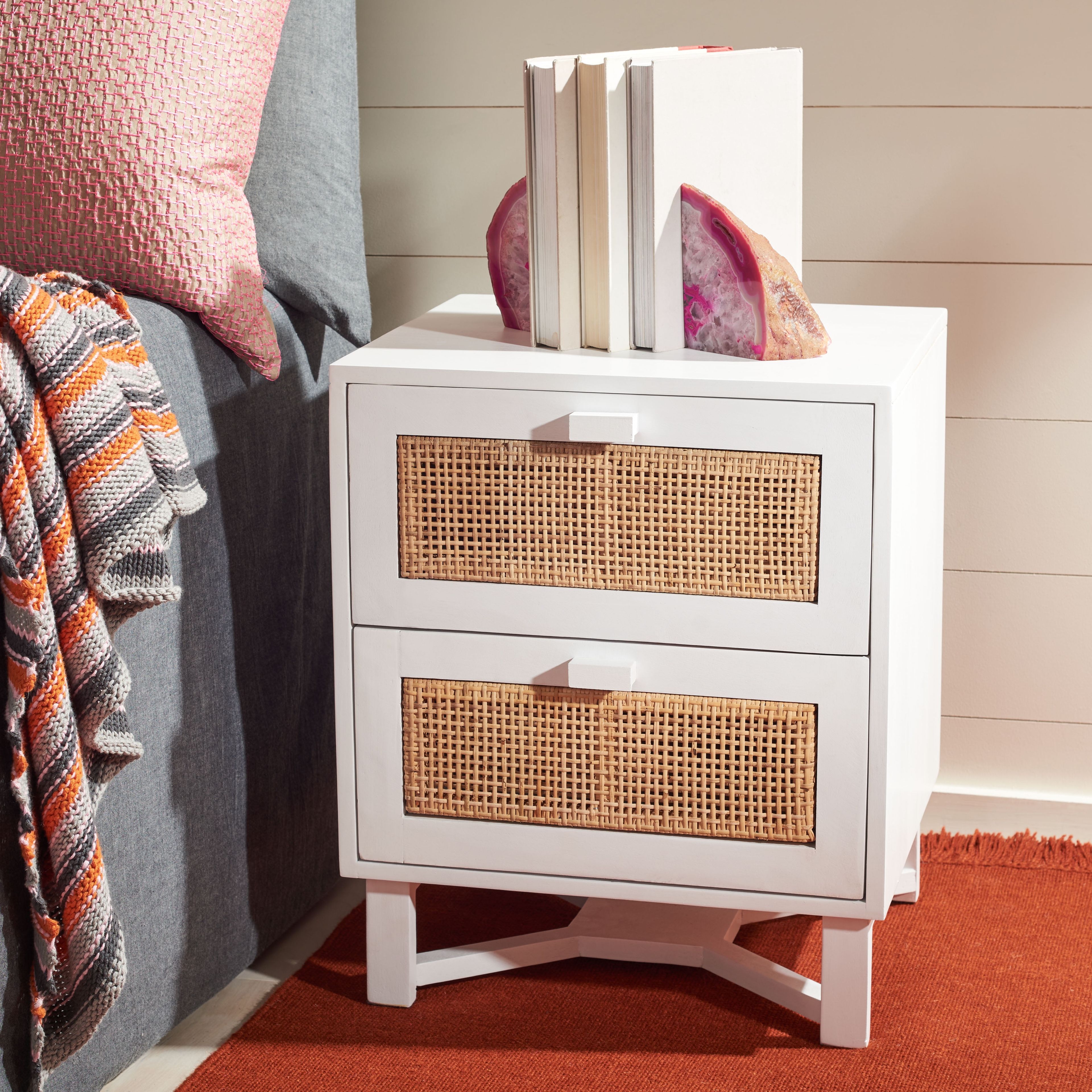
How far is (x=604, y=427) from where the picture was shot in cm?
106

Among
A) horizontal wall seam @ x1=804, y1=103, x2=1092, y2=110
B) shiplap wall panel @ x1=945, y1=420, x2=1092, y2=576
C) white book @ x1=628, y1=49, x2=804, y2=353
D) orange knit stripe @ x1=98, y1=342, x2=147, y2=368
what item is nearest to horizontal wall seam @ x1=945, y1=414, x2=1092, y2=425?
shiplap wall panel @ x1=945, y1=420, x2=1092, y2=576

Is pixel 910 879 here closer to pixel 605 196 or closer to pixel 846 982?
pixel 846 982

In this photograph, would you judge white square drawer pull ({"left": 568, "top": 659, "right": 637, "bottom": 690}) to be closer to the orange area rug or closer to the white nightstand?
the white nightstand

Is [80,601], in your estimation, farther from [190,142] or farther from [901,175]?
[901,175]

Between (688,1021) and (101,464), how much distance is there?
2.27ft

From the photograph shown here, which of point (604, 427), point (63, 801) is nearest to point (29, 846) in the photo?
point (63, 801)

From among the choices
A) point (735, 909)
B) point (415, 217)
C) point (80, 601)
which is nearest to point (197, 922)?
point (80, 601)

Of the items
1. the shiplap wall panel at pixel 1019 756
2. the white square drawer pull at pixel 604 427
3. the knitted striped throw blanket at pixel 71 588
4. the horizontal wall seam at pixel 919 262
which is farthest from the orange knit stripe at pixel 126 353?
the shiplap wall panel at pixel 1019 756

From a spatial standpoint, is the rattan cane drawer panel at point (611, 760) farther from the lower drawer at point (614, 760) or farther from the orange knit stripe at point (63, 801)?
the orange knit stripe at point (63, 801)

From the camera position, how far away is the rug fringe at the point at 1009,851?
149 centimetres

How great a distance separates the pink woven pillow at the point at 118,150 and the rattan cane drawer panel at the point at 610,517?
24cm

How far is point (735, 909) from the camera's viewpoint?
1.34 metres

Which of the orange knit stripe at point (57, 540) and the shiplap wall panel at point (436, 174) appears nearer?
the orange knit stripe at point (57, 540)

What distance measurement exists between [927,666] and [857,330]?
0.33 m
